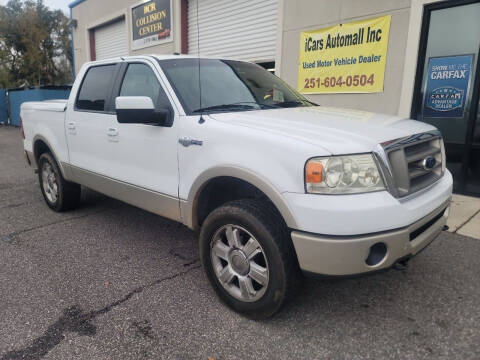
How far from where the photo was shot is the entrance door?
18.7 feet

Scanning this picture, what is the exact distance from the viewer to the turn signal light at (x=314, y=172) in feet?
7.09

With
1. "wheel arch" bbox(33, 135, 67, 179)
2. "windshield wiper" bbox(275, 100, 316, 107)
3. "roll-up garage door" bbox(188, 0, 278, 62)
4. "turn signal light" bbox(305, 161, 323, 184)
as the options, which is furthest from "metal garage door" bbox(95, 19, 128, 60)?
"turn signal light" bbox(305, 161, 323, 184)

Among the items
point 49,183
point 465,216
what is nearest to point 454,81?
point 465,216

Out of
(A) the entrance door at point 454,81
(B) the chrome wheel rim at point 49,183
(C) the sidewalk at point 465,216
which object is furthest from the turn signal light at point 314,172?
(A) the entrance door at point 454,81

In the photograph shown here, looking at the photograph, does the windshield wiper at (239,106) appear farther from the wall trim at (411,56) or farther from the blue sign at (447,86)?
the blue sign at (447,86)

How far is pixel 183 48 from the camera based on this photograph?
1145 centimetres

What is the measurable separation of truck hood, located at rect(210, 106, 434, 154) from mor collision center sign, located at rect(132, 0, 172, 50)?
9.77m

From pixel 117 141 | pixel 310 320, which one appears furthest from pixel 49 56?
pixel 310 320

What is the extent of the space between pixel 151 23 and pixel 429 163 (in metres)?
→ 11.4

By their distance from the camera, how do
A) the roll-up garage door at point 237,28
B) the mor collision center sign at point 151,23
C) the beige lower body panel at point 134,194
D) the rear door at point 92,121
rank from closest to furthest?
1. the beige lower body panel at point 134,194
2. the rear door at point 92,121
3. the roll-up garage door at point 237,28
4. the mor collision center sign at point 151,23

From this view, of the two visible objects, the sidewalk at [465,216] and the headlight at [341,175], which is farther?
the sidewalk at [465,216]

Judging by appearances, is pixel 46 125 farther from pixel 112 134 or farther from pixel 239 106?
pixel 239 106

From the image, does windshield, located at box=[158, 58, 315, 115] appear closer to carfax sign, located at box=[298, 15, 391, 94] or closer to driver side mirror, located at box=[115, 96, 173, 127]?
driver side mirror, located at box=[115, 96, 173, 127]

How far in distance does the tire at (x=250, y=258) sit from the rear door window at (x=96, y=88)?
2.05m
